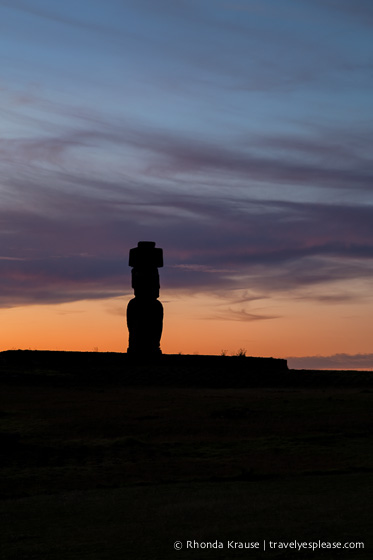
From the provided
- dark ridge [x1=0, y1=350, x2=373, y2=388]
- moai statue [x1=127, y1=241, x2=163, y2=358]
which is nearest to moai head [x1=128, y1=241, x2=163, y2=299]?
moai statue [x1=127, y1=241, x2=163, y2=358]

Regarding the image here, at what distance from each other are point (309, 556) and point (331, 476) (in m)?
6.50

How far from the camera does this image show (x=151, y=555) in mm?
8805

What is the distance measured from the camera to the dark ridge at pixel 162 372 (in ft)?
99.3

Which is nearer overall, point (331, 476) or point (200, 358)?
point (331, 476)

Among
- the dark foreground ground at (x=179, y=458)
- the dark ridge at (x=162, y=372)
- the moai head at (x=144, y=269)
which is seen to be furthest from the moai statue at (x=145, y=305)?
the dark foreground ground at (x=179, y=458)

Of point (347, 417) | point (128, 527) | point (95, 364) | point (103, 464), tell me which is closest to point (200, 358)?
point (95, 364)

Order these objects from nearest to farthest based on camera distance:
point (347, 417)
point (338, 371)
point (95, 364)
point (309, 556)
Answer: point (309, 556)
point (347, 417)
point (95, 364)
point (338, 371)

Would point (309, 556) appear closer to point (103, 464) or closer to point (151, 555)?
point (151, 555)

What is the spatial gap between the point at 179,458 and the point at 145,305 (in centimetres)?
1692

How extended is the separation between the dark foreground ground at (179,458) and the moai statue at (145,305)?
988 millimetres

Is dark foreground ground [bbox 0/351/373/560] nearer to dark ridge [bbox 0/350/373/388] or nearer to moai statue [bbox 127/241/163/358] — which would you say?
dark ridge [bbox 0/350/373/388]

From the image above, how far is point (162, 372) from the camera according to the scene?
3148 cm

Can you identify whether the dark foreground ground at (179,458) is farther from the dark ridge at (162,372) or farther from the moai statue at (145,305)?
the moai statue at (145,305)

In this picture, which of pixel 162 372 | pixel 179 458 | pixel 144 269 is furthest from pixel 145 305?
pixel 179 458
